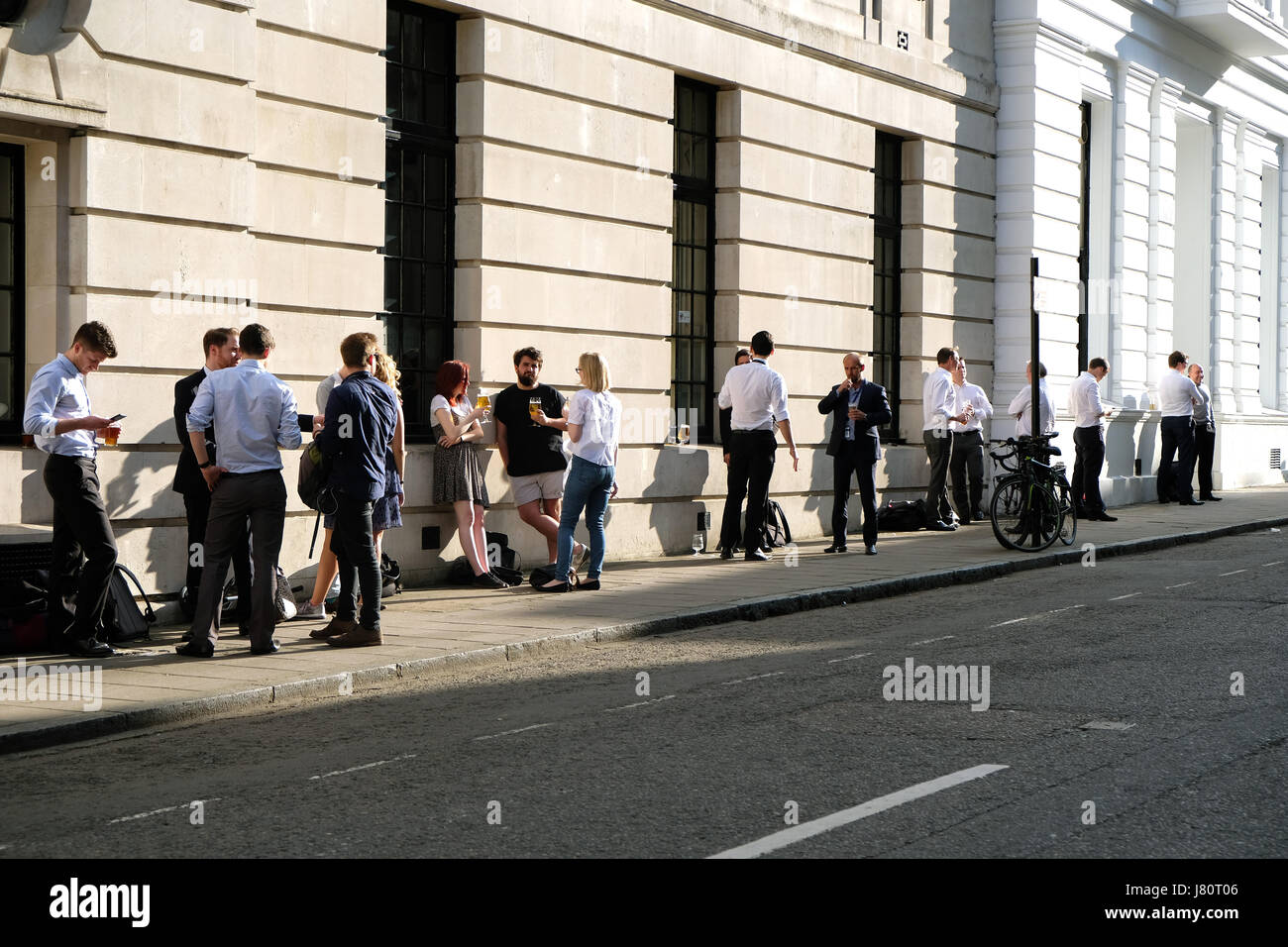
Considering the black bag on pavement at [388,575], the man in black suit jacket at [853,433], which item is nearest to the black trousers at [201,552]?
the black bag on pavement at [388,575]

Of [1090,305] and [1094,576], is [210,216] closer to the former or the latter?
[1094,576]

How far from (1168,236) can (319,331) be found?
701 inches

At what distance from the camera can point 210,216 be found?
12195mm

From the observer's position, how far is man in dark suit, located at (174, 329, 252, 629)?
427 inches

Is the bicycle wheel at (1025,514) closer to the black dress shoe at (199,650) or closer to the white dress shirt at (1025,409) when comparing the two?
the white dress shirt at (1025,409)

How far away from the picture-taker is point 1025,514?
56.8 feet

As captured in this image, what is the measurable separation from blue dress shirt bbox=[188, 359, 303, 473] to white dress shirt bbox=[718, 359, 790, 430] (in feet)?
21.9

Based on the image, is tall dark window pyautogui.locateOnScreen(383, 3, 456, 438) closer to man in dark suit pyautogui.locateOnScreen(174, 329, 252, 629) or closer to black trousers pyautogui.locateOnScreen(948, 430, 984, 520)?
man in dark suit pyautogui.locateOnScreen(174, 329, 252, 629)

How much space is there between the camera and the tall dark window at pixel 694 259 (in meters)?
17.9

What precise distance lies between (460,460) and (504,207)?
255 centimetres

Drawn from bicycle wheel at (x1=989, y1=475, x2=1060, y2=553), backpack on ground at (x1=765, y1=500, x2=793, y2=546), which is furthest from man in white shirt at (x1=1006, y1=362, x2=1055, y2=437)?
backpack on ground at (x1=765, y1=500, x2=793, y2=546)

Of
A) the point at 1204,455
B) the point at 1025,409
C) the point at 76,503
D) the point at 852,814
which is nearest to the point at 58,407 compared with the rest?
the point at 76,503

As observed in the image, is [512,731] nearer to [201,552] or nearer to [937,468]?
[201,552]
